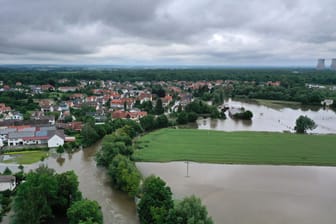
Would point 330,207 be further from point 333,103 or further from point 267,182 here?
point 333,103

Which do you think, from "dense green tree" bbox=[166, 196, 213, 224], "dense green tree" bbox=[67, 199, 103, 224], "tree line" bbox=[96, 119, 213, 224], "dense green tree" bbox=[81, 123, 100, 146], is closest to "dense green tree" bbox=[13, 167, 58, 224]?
"dense green tree" bbox=[67, 199, 103, 224]

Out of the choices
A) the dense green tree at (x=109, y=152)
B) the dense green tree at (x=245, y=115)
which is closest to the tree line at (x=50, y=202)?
the dense green tree at (x=109, y=152)

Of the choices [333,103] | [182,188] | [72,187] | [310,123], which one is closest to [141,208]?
[72,187]

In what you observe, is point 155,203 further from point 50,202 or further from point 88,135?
point 88,135

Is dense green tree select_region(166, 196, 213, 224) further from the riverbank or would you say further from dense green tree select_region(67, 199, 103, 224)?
the riverbank

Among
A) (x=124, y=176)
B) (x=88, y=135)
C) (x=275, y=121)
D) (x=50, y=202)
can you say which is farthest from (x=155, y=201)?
(x=275, y=121)

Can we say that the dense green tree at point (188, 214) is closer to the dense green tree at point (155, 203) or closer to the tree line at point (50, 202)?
the dense green tree at point (155, 203)
